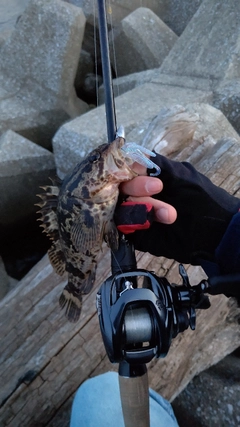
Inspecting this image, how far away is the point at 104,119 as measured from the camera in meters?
2.79

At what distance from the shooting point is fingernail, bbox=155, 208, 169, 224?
42.7 inches

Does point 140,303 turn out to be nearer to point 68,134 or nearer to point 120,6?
point 68,134

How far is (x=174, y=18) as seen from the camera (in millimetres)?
4828

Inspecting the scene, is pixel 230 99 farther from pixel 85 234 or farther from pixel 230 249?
pixel 85 234

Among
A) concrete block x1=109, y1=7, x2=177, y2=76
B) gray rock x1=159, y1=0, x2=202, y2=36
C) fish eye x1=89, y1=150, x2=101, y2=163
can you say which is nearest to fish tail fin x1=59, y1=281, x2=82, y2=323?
fish eye x1=89, y1=150, x2=101, y2=163

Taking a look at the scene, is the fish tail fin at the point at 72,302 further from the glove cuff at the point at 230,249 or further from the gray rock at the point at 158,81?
the gray rock at the point at 158,81

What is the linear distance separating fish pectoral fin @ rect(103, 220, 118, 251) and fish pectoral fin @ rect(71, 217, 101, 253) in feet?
0.18

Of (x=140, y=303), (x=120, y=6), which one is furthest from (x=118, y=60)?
(x=140, y=303)

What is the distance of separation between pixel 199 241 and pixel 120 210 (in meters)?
0.36

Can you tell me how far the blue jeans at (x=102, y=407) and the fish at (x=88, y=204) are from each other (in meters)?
0.44

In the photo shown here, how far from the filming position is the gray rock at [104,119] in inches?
104

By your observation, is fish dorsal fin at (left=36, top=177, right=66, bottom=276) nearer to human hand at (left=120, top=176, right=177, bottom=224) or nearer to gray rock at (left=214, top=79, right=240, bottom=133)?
human hand at (left=120, top=176, right=177, bottom=224)

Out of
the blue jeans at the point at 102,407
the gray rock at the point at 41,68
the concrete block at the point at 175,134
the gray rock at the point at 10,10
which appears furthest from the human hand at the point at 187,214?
the gray rock at the point at 10,10

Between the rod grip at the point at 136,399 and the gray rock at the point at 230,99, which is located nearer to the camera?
the rod grip at the point at 136,399
